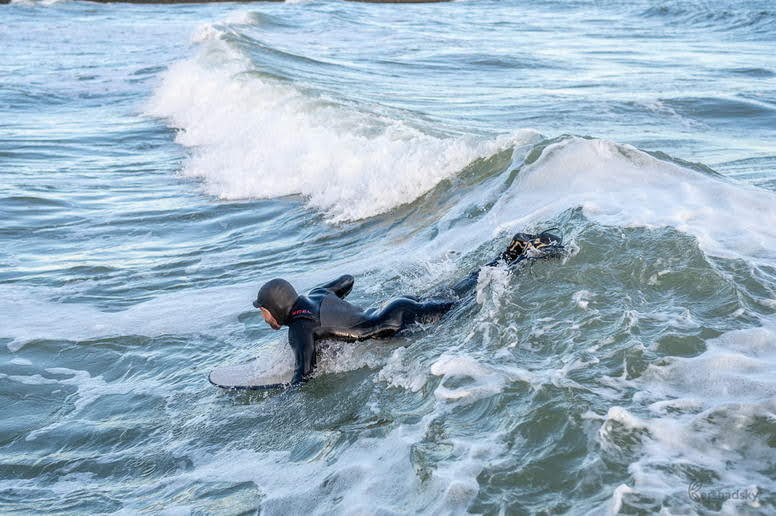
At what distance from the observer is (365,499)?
4543mm

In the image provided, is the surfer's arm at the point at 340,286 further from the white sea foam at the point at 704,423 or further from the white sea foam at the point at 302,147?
the white sea foam at the point at 302,147

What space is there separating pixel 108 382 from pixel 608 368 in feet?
13.3

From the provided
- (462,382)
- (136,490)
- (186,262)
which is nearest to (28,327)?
(186,262)

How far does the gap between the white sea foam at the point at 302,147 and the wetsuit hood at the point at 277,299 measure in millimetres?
4770

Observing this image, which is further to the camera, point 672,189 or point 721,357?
point 672,189

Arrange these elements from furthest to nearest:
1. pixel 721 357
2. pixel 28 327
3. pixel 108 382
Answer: pixel 28 327
pixel 108 382
pixel 721 357

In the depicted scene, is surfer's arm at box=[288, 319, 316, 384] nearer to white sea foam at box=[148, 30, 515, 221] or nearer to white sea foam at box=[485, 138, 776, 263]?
white sea foam at box=[485, 138, 776, 263]

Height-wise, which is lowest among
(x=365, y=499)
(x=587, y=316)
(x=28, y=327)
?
(x=28, y=327)

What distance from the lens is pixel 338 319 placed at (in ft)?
21.5

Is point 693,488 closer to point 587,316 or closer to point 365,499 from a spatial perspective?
point 365,499

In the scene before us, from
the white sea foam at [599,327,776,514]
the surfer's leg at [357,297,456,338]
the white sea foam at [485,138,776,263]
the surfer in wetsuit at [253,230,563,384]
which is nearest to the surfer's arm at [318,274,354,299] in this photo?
the surfer in wetsuit at [253,230,563,384]

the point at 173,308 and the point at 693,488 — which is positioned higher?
the point at 693,488

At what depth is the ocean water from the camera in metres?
4.59

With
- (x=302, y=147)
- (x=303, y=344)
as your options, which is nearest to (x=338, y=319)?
(x=303, y=344)
